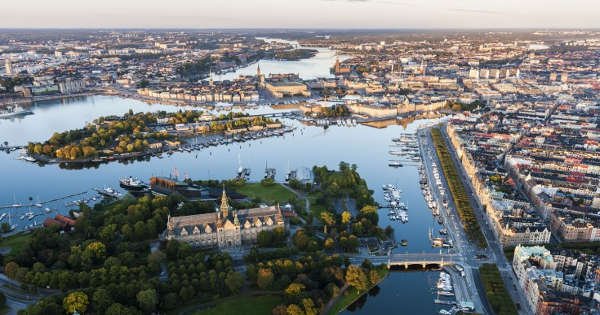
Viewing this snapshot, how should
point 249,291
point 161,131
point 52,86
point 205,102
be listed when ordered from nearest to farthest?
point 249,291 < point 161,131 < point 205,102 < point 52,86

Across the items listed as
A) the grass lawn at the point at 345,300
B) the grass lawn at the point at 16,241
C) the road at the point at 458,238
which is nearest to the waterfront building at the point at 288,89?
the road at the point at 458,238

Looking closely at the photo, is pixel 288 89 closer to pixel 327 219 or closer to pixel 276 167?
pixel 276 167

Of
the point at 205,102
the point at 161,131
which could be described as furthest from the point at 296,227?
the point at 205,102

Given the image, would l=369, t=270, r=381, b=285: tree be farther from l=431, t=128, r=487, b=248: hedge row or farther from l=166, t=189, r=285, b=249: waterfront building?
l=431, t=128, r=487, b=248: hedge row

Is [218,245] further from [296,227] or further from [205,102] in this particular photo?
[205,102]

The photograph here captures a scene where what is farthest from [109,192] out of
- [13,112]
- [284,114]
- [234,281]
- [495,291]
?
[13,112]
